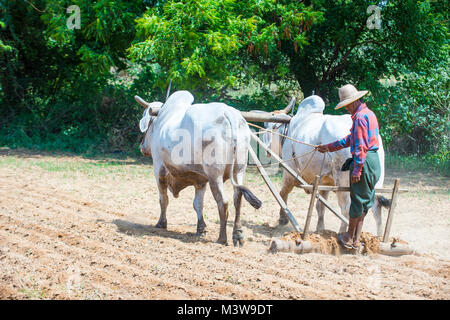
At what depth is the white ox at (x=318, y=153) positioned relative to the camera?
652cm

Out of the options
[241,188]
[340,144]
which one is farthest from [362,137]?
[241,188]

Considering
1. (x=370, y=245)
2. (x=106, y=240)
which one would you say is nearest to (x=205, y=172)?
(x=106, y=240)

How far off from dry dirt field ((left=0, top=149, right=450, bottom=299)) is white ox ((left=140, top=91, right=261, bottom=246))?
0.63m

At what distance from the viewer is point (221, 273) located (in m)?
4.92

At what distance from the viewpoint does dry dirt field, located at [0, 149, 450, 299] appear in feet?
14.6

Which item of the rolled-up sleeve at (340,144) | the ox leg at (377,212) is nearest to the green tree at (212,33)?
the ox leg at (377,212)

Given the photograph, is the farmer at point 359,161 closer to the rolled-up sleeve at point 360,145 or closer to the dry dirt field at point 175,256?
the rolled-up sleeve at point 360,145

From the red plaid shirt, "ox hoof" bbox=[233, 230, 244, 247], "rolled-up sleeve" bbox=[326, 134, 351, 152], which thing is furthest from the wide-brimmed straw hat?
"ox hoof" bbox=[233, 230, 244, 247]

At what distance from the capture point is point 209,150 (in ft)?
20.2

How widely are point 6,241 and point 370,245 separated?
4.23m

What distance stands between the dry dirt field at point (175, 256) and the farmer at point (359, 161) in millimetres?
368

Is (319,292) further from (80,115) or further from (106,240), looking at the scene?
(80,115)

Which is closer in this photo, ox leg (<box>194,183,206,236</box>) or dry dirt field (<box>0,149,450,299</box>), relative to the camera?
dry dirt field (<box>0,149,450,299</box>)

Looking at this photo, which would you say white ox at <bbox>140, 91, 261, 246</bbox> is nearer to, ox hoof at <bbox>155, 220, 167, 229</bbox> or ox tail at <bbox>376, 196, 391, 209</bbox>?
ox hoof at <bbox>155, 220, 167, 229</bbox>
